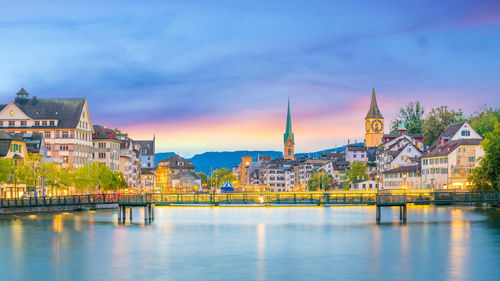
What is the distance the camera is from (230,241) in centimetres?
7731

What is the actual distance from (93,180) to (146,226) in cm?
4975

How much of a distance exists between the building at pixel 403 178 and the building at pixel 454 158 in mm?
6621

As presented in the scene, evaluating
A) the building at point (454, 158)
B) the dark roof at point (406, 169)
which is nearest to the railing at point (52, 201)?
the building at point (454, 158)

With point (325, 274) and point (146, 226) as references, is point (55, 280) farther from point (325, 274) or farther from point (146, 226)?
point (146, 226)

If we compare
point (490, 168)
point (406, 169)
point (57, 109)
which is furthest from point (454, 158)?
point (57, 109)

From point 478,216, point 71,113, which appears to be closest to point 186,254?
point 478,216

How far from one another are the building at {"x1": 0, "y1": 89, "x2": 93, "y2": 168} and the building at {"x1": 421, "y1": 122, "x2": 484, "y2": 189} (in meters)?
72.8

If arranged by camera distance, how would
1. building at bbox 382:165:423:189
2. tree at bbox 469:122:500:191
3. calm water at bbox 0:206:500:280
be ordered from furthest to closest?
building at bbox 382:165:423:189, tree at bbox 469:122:500:191, calm water at bbox 0:206:500:280

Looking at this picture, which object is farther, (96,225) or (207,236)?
(96,225)

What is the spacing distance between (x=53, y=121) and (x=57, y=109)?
379cm

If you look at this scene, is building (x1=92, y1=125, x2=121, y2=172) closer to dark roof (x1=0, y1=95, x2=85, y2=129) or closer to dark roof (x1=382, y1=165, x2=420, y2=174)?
dark roof (x1=0, y1=95, x2=85, y2=129)

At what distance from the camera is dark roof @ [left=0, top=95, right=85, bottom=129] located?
165250 millimetres

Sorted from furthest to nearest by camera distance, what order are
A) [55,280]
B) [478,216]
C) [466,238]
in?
[478,216] < [466,238] < [55,280]

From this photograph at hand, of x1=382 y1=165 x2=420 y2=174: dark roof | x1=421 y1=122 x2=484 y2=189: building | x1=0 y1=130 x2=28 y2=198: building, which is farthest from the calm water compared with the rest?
x1=382 y1=165 x2=420 y2=174: dark roof
